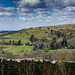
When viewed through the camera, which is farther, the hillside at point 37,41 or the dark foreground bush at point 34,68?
the hillside at point 37,41

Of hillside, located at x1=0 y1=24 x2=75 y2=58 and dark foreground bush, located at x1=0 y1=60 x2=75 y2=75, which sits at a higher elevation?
dark foreground bush, located at x1=0 y1=60 x2=75 y2=75

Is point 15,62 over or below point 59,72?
over

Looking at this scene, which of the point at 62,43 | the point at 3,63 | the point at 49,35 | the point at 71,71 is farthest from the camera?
the point at 49,35

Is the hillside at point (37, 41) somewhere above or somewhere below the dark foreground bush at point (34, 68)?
below

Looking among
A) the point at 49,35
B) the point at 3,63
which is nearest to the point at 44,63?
the point at 3,63

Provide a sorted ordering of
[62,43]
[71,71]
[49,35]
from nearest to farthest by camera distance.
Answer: [71,71] < [62,43] < [49,35]

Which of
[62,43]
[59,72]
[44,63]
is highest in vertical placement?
[44,63]

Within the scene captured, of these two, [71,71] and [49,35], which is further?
[49,35]

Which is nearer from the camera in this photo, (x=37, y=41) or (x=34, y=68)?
(x=34, y=68)

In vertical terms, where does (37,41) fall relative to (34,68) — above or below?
below

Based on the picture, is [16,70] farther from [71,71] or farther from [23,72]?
[71,71]

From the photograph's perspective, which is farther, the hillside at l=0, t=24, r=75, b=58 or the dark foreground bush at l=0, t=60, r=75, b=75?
the hillside at l=0, t=24, r=75, b=58
